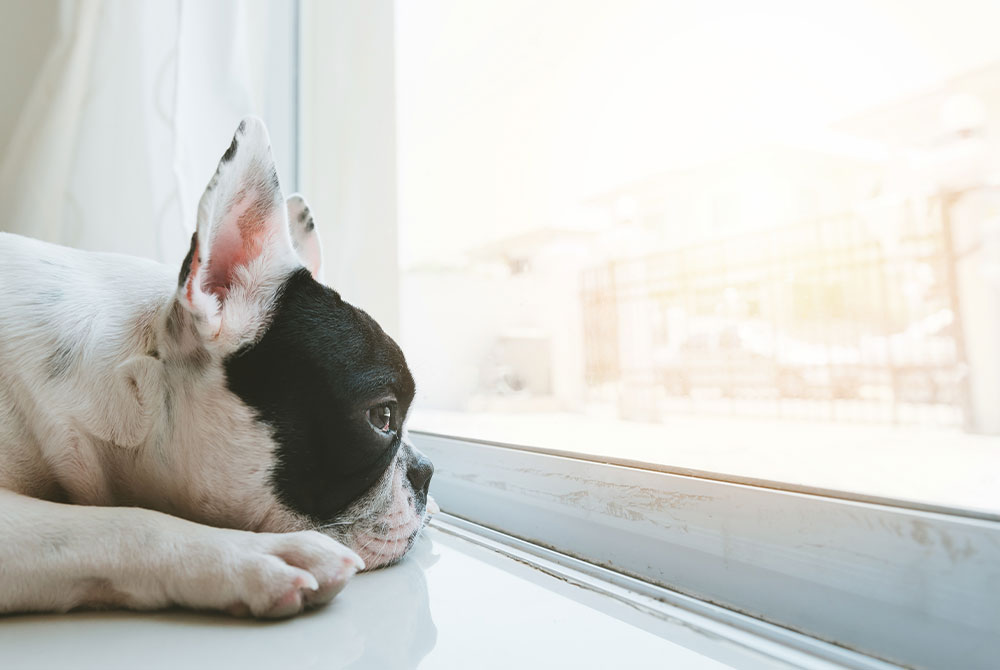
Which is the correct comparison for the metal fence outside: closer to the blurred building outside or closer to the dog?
the blurred building outside

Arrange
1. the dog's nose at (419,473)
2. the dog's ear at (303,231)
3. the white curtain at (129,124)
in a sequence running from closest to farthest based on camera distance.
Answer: the dog's nose at (419,473) < the dog's ear at (303,231) < the white curtain at (129,124)

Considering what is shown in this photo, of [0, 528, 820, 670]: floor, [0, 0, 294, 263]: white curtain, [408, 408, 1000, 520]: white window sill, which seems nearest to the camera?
[0, 528, 820, 670]: floor

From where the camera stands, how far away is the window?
0.65 m

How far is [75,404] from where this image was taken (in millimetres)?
704

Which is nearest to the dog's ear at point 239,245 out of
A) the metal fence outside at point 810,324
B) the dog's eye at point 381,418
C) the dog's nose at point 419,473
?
the dog's eye at point 381,418

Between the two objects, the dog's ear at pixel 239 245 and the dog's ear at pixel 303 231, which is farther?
the dog's ear at pixel 303 231

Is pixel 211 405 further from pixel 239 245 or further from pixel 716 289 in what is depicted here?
pixel 716 289

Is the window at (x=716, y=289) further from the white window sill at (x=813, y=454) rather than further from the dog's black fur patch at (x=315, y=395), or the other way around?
the dog's black fur patch at (x=315, y=395)

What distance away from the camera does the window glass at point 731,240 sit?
2.43ft

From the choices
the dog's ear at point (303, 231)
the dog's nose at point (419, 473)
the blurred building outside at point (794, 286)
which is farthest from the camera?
the dog's ear at point (303, 231)

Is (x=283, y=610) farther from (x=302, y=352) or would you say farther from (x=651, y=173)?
(x=651, y=173)

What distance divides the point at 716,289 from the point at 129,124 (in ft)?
4.12

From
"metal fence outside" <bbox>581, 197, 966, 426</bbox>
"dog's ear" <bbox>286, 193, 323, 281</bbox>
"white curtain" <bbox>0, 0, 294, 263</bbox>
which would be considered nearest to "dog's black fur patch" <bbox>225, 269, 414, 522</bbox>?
"dog's ear" <bbox>286, 193, 323, 281</bbox>

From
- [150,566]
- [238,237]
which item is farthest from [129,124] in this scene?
[150,566]
